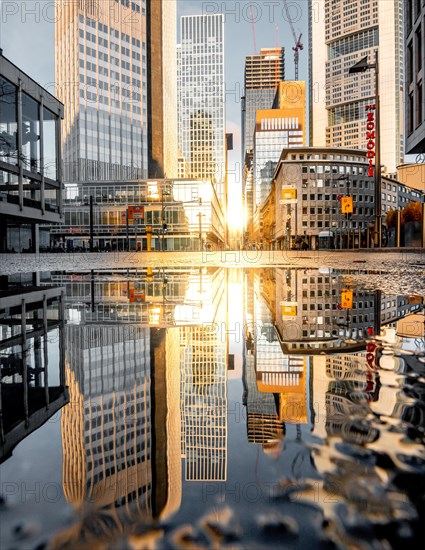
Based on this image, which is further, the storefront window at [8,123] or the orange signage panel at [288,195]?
the orange signage panel at [288,195]

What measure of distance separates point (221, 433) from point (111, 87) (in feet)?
354

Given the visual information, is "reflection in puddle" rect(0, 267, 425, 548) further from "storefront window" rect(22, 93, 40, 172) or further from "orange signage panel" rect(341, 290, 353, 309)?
"storefront window" rect(22, 93, 40, 172)

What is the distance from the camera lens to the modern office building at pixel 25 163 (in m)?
27.7

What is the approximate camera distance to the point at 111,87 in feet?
324

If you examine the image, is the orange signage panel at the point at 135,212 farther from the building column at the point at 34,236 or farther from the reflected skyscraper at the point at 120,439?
the reflected skyscraper at the point at 120,439

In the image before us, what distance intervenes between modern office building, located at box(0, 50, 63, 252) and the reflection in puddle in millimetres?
26083

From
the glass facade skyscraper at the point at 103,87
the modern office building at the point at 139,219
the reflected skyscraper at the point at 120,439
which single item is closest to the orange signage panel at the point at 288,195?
the modern office building at the point at 139,219

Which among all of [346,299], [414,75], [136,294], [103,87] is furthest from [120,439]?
[103,87]

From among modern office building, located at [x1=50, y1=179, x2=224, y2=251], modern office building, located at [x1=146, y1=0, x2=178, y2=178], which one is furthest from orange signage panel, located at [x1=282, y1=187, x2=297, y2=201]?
modern office building, located at [x1=146, y1=0, x2=178, y2=178]

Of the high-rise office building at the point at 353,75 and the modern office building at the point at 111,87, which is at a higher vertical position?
the high-rise office building at the point at 353,75

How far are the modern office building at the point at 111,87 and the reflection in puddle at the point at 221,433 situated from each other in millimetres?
93563

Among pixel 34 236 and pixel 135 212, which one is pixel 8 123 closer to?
pixel 34 236

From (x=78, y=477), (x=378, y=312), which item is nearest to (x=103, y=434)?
(x=78, y=477)

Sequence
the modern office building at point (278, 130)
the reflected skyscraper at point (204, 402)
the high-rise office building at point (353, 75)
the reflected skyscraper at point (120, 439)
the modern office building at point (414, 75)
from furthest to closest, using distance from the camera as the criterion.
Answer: the modern office building at point (278, 130) < the high-rise office building at point (353, 75) < the modern office building at point (414, 75) < the reflected skyscraper at point (204, 402) < the reflected skyscraper at point (120, 439)
